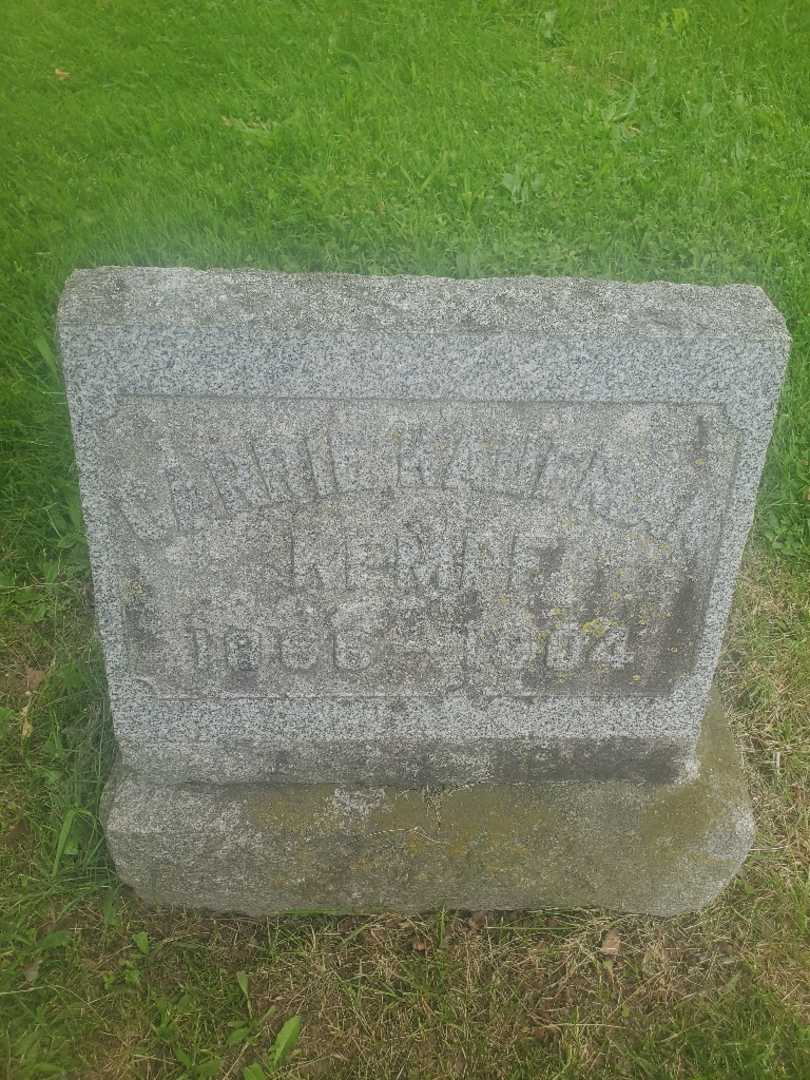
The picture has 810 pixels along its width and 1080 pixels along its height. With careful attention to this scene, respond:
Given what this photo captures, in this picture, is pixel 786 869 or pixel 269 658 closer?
pixel 269 658

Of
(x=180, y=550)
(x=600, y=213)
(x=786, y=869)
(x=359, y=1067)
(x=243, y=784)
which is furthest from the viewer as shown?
(x=600, y=213)

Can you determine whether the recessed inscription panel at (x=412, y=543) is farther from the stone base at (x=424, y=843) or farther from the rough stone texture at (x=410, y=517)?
the stone base at (x=424, y=843)

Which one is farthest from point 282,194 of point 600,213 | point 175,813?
point 175,813

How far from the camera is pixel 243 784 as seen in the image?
207 cm

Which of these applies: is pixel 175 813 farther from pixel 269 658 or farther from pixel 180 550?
pixel 180 550

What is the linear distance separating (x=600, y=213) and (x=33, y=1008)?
309cm

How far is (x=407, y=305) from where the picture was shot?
1.62m

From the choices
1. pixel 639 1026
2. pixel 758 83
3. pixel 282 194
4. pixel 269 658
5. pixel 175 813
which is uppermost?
pixel 758 83

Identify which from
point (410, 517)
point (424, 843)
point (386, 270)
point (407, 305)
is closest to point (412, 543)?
point (410, 517)

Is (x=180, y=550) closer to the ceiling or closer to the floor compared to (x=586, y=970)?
closer to the ceiling

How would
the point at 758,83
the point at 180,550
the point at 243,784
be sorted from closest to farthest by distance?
the point at 180,550 → the point at 243,784 → the point at 758,83

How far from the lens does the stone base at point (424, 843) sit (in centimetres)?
203

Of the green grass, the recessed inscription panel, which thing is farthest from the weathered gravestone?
the green grass

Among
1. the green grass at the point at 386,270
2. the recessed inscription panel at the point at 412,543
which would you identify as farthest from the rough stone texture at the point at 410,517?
the green grass at the point at 386,270
